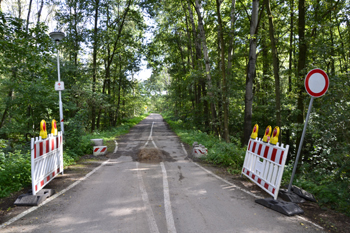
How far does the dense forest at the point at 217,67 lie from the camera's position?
6.69m

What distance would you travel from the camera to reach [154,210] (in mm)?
4680

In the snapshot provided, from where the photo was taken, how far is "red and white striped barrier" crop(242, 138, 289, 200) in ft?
17.2

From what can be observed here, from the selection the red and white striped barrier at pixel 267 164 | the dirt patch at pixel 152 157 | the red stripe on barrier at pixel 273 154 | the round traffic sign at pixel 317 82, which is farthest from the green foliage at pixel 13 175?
the round traffic sign at pixel 317 82

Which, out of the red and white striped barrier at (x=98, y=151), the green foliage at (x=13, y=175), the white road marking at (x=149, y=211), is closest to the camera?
the white road marking at (x=149, y=211)

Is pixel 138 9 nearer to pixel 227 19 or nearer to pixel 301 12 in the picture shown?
pixel 227 19

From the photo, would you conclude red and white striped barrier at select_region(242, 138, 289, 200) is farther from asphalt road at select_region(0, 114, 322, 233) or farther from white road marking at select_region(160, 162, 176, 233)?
white road marking at select_region(160, 162, 176, 233)

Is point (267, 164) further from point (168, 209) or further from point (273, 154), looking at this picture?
point (168, 209)

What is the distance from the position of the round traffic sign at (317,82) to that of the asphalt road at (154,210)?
3080 mm

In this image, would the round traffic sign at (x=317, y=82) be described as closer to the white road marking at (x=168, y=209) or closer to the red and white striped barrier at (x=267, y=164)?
the red and white striped barrier at (x=267, y=164)

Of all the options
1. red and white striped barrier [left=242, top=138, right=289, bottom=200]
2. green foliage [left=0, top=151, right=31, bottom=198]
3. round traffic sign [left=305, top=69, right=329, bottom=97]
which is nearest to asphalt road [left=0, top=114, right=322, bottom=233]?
red and white striped barrier [left=242, top=138, right=289, bottom=200]

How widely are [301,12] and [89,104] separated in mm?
17051

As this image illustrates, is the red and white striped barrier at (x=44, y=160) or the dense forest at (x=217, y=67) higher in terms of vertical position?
the dense forest at (x=217, y=67)

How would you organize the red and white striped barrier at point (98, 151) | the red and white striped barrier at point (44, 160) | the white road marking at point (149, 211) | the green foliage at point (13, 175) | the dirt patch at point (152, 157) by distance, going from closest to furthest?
1. the white road marking at point (149, 211)
2. the red and white striped barrier at point (44, 160)
3. the green foliage at point (13, 175)
4. the dirt patch at point (152, 157)
5. the red and white striped barrier at point (98, 151)

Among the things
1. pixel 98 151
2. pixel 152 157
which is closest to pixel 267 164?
pixel 152 157
